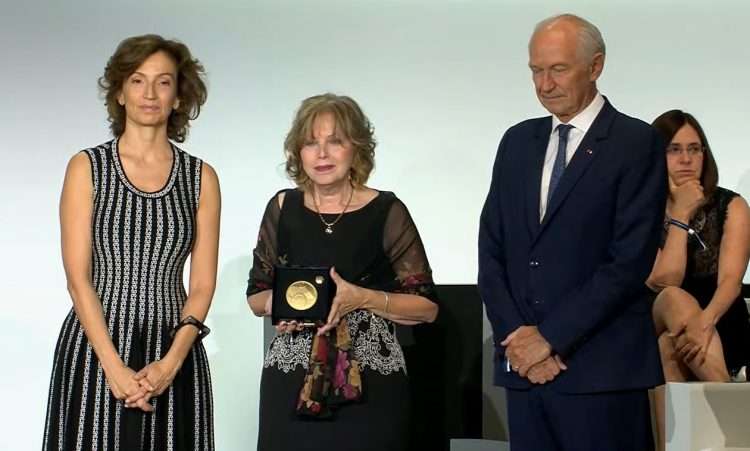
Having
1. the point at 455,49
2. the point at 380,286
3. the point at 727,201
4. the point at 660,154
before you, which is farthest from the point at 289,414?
the point at 455,49

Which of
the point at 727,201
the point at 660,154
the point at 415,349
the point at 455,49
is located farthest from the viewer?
the point at 455,49

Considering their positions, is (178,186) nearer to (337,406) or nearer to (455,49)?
(337,406)

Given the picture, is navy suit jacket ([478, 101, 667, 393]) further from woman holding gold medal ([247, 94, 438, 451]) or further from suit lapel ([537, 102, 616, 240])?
woman holding gold medal ([247, 94, 438, 451])

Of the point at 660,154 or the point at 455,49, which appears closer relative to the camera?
the point at 660,154

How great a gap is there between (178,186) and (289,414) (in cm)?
65

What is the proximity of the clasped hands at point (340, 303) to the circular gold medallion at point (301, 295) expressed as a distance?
66 mm

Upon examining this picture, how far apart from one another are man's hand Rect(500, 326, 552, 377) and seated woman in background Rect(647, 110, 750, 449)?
1214 millimetres

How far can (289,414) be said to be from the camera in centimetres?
338

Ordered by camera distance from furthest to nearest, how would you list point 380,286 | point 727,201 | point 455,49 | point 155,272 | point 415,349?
1. point 455,49
2. point 415,349
3. point 727,201
4. point 380,286
5. point 155,272

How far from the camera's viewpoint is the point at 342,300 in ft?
11.0

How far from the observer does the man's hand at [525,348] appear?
295 centimetres

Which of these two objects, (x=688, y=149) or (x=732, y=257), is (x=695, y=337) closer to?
(x=732, y=257)

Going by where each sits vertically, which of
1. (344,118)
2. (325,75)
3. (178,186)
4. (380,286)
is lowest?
(380,286)

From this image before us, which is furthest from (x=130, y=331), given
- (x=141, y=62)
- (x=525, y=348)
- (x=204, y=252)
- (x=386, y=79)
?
(x=386, y=79)
